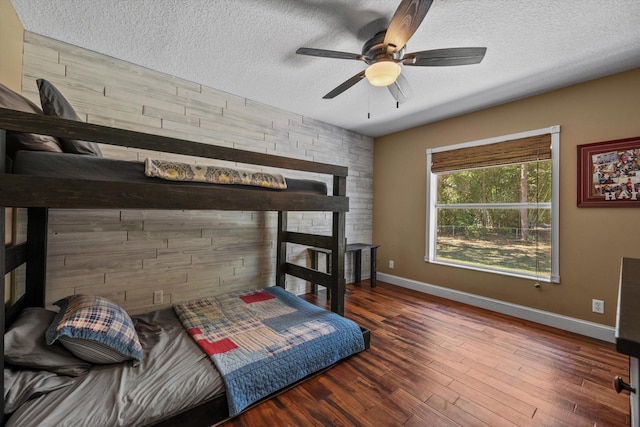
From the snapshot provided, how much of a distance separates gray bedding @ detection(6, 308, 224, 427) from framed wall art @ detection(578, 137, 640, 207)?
338cm

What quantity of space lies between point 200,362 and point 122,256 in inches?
51.4

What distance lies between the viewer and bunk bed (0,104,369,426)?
108 centimetres

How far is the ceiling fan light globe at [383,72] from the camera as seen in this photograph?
1697 mm

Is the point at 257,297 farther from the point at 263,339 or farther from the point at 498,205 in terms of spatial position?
the point at 498,205

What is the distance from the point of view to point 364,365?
1.85 meters

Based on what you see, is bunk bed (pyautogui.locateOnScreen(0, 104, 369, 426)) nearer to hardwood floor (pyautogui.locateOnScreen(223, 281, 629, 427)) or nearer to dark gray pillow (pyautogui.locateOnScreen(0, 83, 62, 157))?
dark gray pillow (pyautogui.locateOnScreen(0, 83, 62, 157))

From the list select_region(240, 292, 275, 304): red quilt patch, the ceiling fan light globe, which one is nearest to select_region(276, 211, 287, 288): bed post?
select_region(240, 292, 275, 304): red quilt patch

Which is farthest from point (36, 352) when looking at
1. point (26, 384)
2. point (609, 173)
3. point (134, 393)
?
point (609, 173)

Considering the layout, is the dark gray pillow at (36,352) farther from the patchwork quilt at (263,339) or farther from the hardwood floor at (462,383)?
the hardwood floor at (462,383)

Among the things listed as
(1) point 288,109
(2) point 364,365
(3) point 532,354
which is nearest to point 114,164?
(2) point 364,365

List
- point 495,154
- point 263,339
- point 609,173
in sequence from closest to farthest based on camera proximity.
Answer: point 263,339 < point 609,173 < point 495,154

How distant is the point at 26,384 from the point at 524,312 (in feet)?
12.6

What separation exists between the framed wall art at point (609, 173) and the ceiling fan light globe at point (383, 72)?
209 cm

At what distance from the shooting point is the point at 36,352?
4.13 ft
